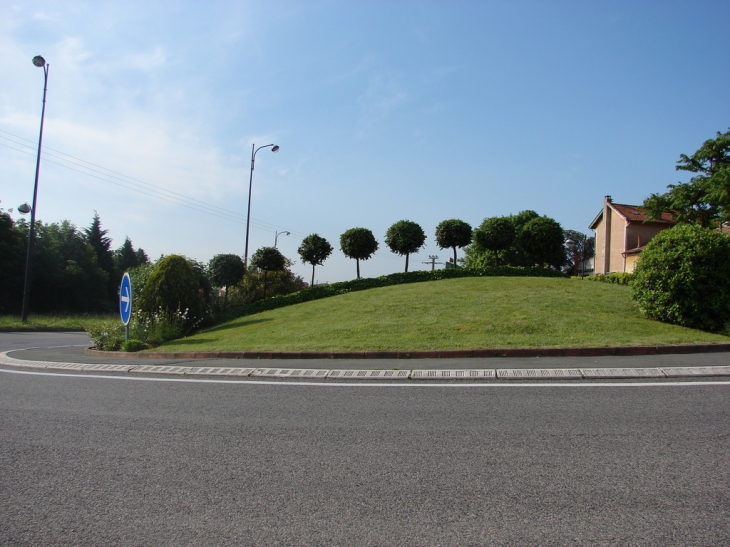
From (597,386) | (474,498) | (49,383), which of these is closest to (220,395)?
(49,383)

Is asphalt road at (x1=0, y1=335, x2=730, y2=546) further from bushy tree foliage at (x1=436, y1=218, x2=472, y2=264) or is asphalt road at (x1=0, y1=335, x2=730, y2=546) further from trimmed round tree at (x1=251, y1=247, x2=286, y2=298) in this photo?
bushy tree foliage at (x1=436, y1=218, x2=472, y2=264)

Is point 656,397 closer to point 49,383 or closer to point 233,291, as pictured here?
point 49,383

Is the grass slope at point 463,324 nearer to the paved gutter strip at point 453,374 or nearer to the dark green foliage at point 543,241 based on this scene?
the paved gutter strip at point 453,374

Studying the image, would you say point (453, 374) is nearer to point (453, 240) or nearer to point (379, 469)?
point (379, 469)

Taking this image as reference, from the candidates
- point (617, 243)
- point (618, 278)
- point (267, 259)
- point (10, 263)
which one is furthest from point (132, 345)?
point (617, 243)

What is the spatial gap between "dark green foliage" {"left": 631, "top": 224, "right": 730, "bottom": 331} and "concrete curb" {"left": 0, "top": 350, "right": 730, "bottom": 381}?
647cm

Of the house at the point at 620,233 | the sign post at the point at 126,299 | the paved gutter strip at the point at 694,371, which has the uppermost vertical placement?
the house at the point at 620,233

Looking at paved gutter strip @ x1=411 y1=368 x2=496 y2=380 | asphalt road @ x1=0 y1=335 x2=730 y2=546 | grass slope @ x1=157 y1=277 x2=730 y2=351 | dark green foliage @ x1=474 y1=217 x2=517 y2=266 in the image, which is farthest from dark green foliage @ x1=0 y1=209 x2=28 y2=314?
paved gutter strip @ x1=411 y1=368 x2=496 y2=380

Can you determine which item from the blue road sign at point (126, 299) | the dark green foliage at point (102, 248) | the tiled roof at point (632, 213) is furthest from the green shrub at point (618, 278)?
the dark green foliage at point (102, 248)

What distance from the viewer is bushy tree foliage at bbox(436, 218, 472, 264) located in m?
32.9

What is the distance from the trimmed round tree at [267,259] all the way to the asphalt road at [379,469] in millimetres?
25276

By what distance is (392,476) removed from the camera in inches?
157

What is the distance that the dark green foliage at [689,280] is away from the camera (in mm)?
13203

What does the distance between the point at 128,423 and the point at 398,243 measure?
27.5 metres
